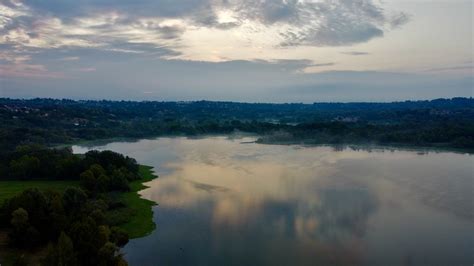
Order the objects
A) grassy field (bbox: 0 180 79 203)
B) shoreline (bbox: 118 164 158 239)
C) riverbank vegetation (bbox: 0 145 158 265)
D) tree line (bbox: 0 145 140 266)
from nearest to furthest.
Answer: tree line (bbox: 0 145 140 266) → riverbank vegetation (bbox: 0 145 158 265) → shoreline (bbox: 118 164 158 239) → grassy field (bbox: 0 180 79 203)

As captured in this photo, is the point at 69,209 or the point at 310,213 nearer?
the point at 69,209

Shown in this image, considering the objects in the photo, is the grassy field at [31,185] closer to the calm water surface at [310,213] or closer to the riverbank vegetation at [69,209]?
the riverbank vegetation at [69,209]

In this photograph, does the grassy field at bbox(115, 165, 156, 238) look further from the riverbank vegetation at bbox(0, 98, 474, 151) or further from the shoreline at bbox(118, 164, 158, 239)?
the riverbank vegetation at bbox(0, 98, 474, 151)

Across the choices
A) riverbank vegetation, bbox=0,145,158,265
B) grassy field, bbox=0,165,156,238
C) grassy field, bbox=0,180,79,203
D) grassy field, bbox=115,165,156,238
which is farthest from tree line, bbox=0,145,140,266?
grassy field, bbox=0,180,79,203

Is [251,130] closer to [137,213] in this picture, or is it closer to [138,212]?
[138,212]

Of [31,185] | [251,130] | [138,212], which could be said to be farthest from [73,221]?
[251,130]

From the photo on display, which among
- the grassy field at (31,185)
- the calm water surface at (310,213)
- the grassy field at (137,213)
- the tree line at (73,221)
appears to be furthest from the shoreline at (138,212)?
the grassy field at (31,185)
